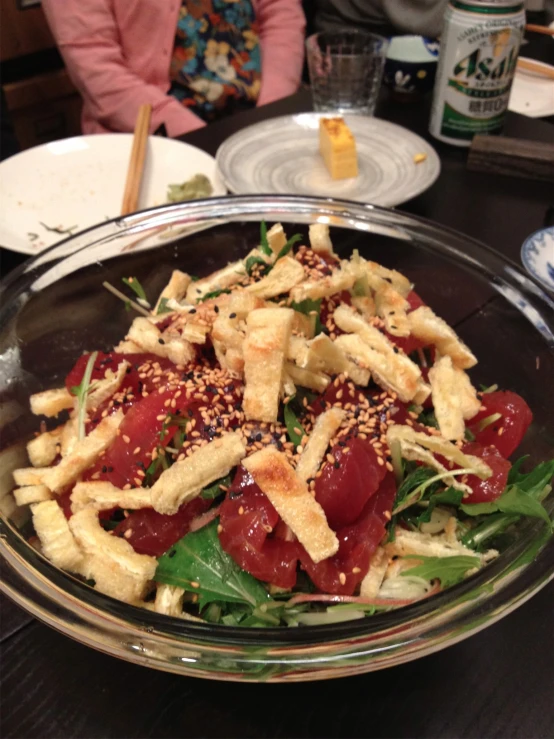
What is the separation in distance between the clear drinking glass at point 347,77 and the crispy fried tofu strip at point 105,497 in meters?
1.87

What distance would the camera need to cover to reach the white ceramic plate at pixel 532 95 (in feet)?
7.80

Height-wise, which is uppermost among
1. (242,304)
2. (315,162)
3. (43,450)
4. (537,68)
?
(537,68)

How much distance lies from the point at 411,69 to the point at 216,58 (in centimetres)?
112

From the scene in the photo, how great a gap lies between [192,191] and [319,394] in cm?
108

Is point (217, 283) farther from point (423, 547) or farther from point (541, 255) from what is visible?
point (541, 255)

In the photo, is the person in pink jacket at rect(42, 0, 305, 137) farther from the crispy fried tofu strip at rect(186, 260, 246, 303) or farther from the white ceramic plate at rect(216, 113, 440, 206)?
the crispy fried tofu strip at rect(186, 260, 246, 303)

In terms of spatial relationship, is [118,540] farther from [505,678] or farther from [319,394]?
[505,678]

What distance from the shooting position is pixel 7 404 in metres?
1.07

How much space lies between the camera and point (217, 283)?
1.18 metres

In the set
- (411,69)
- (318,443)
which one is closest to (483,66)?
(411,69)

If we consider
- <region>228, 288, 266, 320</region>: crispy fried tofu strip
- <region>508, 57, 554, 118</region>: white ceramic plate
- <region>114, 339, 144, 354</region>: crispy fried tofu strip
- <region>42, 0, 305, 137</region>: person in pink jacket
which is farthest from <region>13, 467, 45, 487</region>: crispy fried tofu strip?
<region>508, 57, 554, 118</region>: white ceramic plate

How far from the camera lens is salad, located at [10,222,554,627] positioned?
2.63 ft

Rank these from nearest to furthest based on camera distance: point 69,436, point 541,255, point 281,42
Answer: point 69,436
point 541,255
point 281,42

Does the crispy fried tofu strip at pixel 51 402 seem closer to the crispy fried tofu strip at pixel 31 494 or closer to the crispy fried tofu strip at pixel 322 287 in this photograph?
the crispy fried tofu strip at pixel 31 494
